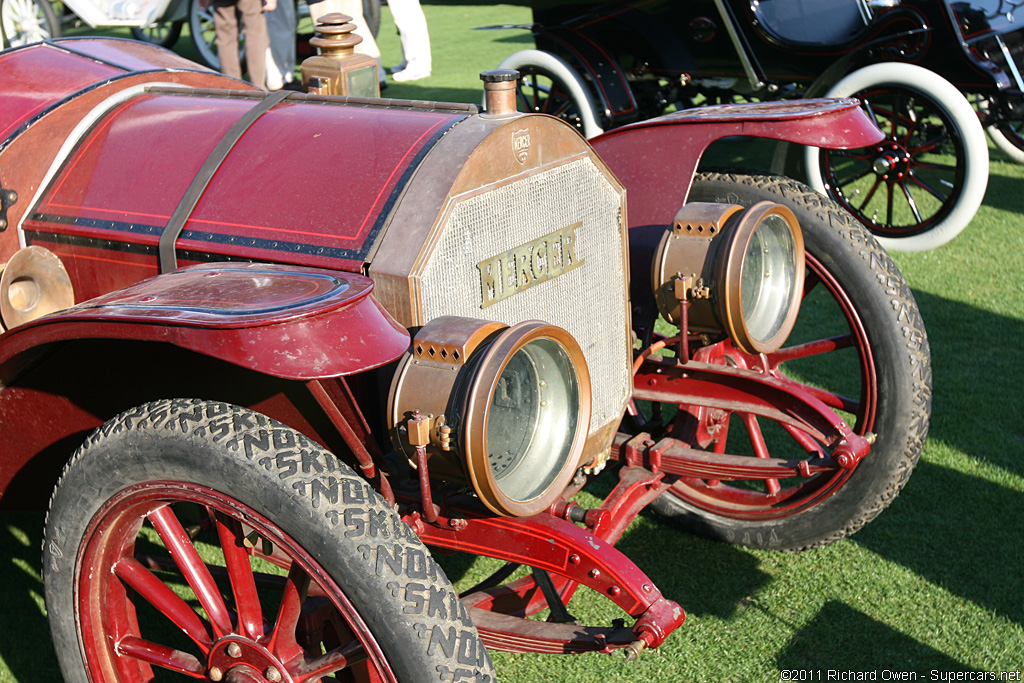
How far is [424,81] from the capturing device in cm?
898

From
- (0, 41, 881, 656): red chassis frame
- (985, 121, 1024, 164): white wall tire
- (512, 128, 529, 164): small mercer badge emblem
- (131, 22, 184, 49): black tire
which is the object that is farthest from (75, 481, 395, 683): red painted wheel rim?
(131, 22, 184, 49): black tire

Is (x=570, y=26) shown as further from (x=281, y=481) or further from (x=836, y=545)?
(x=281, y=481)

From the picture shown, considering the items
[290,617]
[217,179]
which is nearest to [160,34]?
[217,179]

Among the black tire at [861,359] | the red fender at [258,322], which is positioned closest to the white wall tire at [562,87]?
the black tire at [861,359]

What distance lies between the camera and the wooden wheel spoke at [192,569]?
1830mm

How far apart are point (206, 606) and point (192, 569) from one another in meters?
0.08

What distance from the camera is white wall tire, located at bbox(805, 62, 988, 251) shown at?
15.5 feet

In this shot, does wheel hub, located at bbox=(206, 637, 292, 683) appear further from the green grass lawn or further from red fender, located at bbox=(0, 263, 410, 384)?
the green grass lawn

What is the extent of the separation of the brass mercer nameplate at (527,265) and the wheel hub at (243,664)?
75 centimetres

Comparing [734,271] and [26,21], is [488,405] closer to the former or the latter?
[734,271]

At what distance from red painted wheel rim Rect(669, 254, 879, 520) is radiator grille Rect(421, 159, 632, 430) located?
45 cm

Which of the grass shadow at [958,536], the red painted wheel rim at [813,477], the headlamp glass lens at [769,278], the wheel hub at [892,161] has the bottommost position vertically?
the grass shadow at [958,536]

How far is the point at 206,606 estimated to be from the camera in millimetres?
1834

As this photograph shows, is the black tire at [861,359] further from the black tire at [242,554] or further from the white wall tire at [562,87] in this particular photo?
the white wall tire at [562,87]
